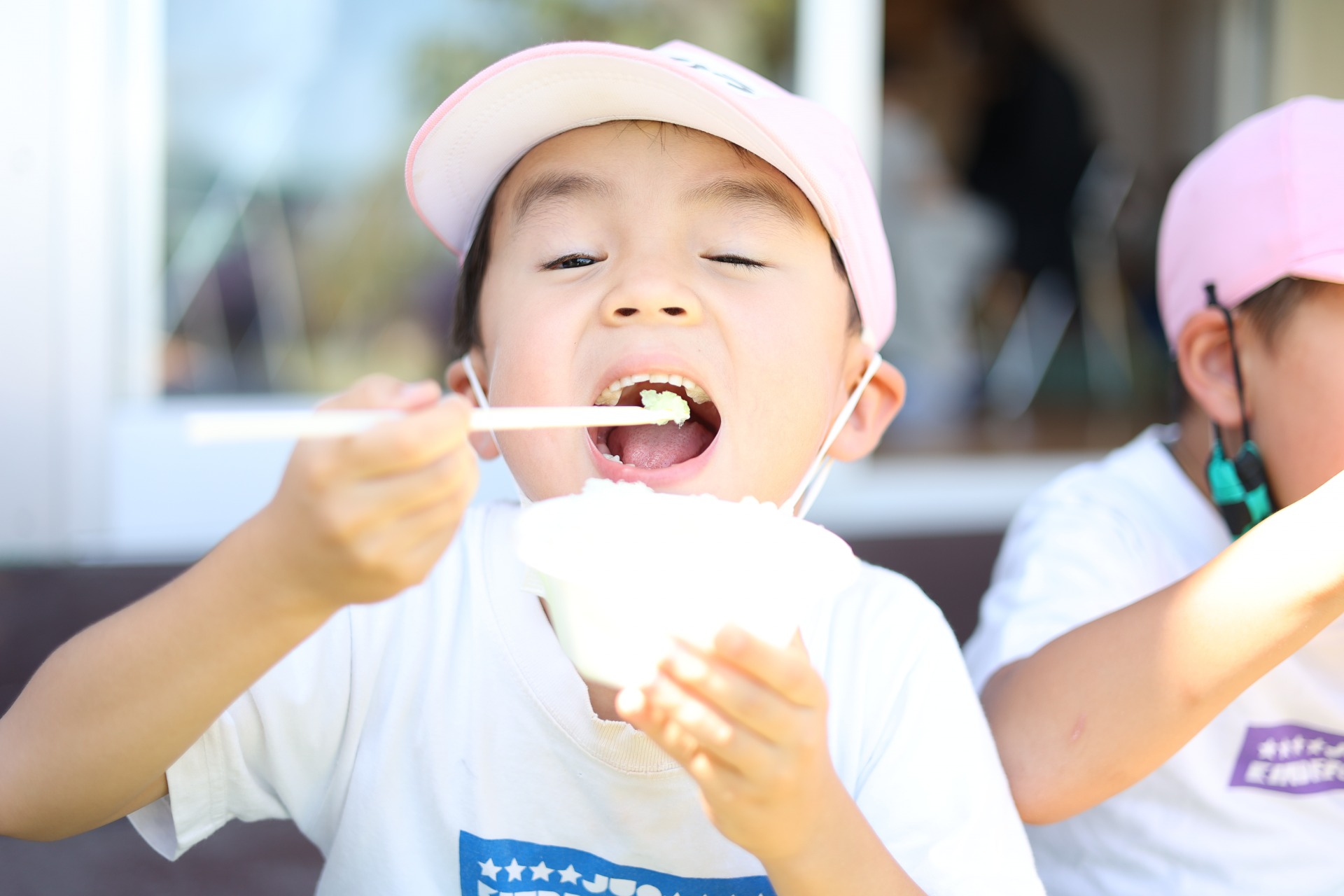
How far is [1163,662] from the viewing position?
1.26 m

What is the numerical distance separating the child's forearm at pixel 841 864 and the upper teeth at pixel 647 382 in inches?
17.0

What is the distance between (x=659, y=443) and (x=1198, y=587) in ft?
1.97

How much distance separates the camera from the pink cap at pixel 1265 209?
1.45 metres

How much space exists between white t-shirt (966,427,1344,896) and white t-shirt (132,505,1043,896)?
275 millimetres

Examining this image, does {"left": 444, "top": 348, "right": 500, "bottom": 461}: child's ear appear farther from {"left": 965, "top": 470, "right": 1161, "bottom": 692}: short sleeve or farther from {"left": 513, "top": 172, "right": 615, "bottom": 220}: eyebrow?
{"left": 965, "top": 470, "right": 1161, "bottom": 692}: short sleeve

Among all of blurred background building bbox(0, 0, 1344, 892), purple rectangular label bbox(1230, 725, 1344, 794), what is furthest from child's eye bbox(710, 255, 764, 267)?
blurred background building bbox(0, 0, 1344, 892)

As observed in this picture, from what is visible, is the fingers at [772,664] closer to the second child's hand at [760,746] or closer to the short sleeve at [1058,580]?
A: the second child's hand at [760,746]

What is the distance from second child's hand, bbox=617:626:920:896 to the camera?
83 cm

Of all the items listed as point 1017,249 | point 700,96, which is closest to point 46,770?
point 700,96

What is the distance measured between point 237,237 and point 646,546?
116 inches

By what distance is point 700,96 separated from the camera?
1.19m

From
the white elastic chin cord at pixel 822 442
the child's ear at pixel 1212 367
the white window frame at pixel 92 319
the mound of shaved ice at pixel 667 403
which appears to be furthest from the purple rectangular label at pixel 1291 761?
the white window frame at pixel 92 319

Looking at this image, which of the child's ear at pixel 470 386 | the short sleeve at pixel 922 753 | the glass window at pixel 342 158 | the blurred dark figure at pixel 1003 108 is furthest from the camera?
the blurred dark figure at pixel 1003 108

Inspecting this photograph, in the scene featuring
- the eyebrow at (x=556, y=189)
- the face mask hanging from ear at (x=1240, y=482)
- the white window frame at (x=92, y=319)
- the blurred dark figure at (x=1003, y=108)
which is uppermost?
the blurred dark figure at (x=1003, y=108)
